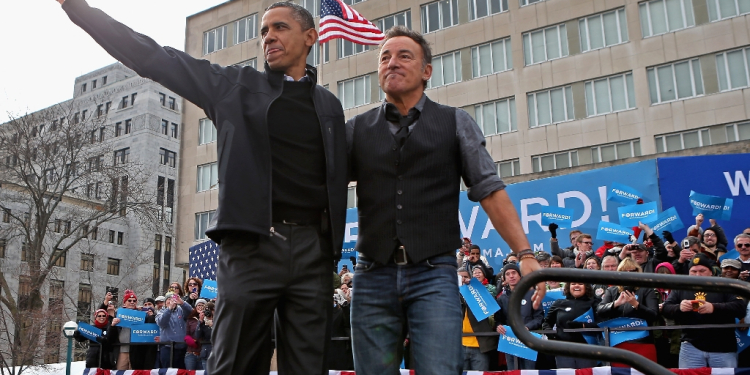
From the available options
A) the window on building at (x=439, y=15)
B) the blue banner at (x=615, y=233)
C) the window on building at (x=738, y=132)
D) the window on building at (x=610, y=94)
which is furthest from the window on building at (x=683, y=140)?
the blue banner at (x=615, y=233)

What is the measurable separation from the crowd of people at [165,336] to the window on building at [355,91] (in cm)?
2468

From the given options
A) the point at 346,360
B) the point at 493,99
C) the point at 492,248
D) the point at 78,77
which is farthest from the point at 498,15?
the point at 78,77

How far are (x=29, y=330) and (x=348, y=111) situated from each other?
59.6 ft

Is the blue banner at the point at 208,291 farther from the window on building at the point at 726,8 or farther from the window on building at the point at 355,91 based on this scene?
the window on building at the point at 355,91

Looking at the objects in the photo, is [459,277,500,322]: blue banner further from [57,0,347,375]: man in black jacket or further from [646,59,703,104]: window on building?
[646,59,703,104]: window on building

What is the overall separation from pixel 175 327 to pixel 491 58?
81.8 feet

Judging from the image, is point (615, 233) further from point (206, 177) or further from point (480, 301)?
point (206, 177)

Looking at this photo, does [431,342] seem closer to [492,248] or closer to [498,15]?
[492,248]

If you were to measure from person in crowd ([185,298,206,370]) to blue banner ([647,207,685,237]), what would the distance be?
25.2ft

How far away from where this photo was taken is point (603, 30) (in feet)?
101

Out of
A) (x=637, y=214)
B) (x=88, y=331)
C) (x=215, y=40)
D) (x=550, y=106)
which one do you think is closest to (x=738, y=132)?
(x=550, y=106)

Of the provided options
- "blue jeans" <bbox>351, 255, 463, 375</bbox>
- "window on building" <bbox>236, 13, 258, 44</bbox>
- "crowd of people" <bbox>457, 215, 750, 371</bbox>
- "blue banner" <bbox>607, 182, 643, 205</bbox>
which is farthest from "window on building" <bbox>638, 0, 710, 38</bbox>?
"blue jeans" <bbox>351, 255, 463, 375</bbox>

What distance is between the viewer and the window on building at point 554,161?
30.7 metres

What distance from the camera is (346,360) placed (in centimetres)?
1058
